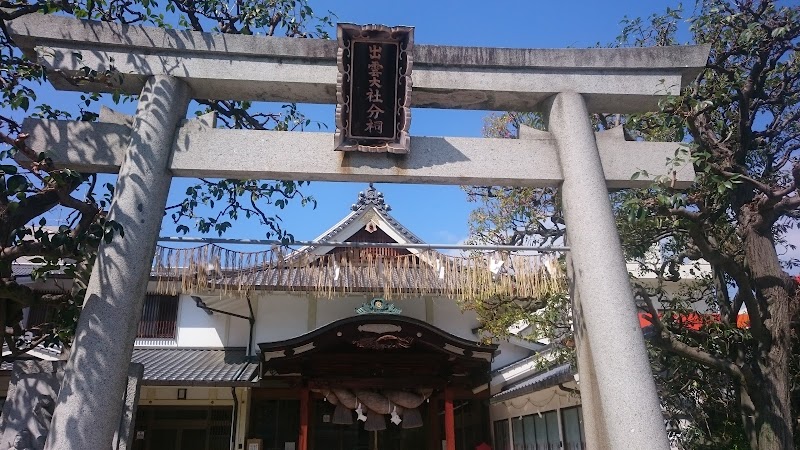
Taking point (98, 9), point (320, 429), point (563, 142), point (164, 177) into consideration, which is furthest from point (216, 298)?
point (563, 142)

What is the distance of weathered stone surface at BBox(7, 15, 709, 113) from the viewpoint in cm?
544

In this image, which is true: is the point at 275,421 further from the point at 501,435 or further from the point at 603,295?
the point at 603,295

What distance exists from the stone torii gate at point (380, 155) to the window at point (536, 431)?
8.19 m

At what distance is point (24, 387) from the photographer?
4941mm

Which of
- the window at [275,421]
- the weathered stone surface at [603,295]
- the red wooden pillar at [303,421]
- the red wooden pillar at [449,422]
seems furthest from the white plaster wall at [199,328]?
the weathered stone surface at [603,295]

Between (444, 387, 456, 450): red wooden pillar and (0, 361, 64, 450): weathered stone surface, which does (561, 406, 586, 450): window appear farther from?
(0, 361, 64, 450): weathered stone surface

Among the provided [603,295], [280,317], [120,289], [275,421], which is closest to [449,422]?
[275,421]

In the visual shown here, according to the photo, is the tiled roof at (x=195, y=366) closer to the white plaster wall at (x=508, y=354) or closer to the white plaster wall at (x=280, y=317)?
the white plaster wall at (x=280, y=317)

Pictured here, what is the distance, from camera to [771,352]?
666cm

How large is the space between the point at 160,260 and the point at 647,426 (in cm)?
458

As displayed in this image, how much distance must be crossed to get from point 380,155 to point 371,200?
1273cm

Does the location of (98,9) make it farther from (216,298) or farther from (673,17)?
(216,298)

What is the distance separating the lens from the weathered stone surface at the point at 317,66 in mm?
5441

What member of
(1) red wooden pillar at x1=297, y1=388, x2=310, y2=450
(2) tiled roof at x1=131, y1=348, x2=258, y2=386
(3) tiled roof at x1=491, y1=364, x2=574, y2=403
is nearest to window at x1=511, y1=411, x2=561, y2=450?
(3) tiled roof at x1=491, y1=364, x2=574, y2=403
